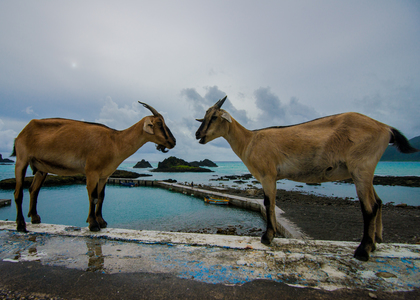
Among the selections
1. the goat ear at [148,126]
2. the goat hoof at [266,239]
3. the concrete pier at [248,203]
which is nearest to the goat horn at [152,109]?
the goat ear at [148,126]

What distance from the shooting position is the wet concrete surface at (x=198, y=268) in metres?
1.94

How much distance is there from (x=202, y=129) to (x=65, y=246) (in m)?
2.70

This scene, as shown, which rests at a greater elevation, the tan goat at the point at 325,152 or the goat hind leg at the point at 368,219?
the tan goat at the point at 325,152

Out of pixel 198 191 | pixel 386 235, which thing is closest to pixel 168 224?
pixel 198 191

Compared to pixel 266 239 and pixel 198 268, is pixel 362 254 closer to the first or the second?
pixel 266 239

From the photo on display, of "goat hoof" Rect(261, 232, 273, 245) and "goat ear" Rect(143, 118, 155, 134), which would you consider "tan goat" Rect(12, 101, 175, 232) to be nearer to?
"goat ear" Rect(143, 118, 155, 134)

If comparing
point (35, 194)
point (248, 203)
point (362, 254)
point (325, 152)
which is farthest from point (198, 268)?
point (248, 203)

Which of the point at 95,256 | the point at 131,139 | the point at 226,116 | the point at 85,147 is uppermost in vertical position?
the point at 226,116

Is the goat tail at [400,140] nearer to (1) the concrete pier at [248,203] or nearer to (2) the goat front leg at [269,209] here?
(2) the goat front leg at [269,209]

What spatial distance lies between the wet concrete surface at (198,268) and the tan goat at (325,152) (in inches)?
14.9

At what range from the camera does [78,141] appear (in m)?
3.88

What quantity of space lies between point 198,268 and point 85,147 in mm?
2986

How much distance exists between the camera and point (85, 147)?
3850 mm

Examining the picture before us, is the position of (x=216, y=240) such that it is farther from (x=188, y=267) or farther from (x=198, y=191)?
(x=198, y=191)
